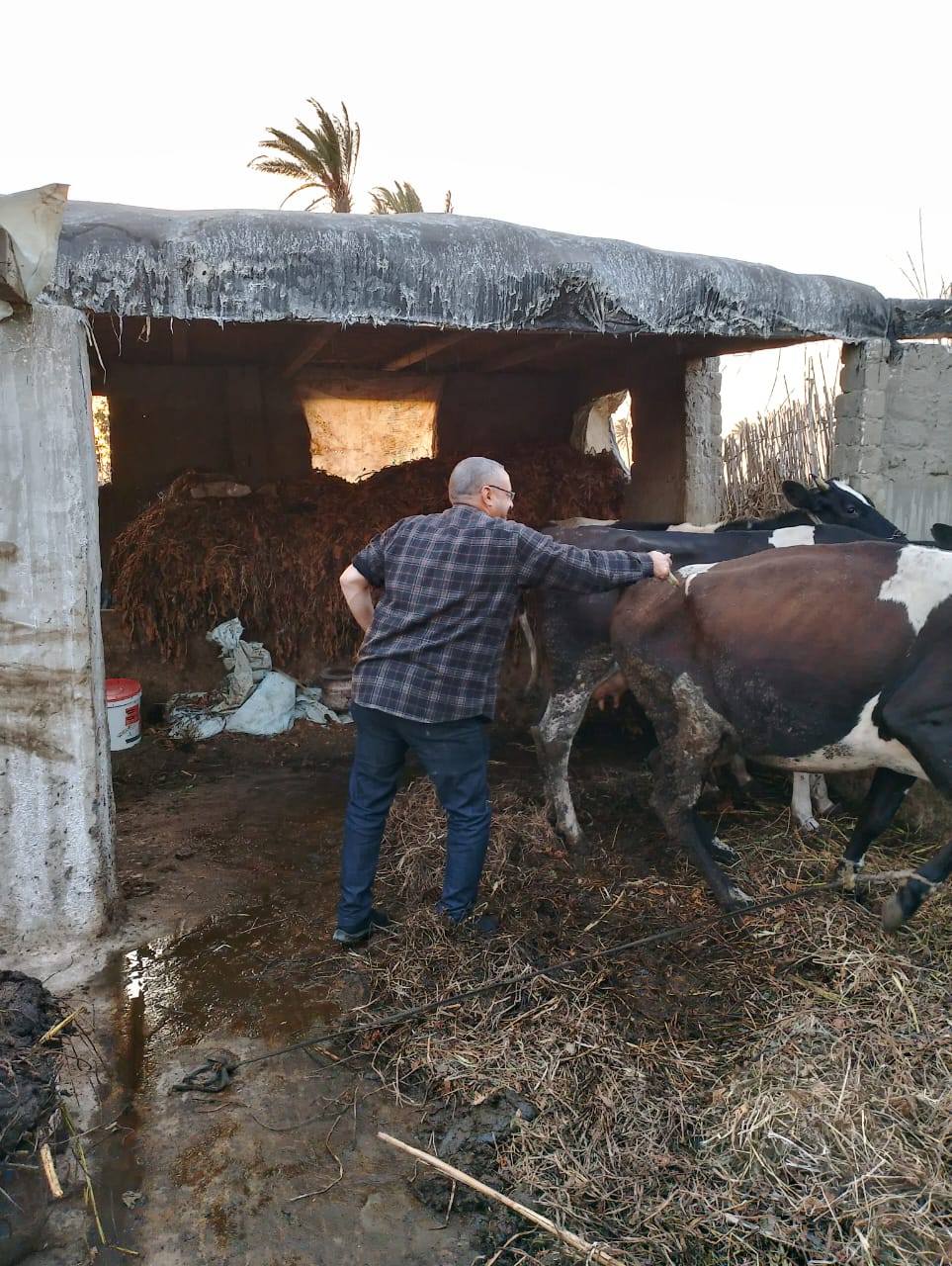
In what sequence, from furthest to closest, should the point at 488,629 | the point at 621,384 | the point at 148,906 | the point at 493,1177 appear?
the point at 621,384, the point at 148,906, the point at 488,629, the point at 493,1177

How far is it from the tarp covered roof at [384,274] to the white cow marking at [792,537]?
1273 mm

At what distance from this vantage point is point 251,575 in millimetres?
7711

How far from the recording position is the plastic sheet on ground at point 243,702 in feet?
24.5

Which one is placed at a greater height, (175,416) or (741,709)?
(175,416)

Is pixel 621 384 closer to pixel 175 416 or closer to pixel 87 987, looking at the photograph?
pixel 175 416

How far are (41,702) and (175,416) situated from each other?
5.61m

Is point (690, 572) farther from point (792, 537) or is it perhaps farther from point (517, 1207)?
point (517, 1207)

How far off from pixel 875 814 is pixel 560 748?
65.7 inches

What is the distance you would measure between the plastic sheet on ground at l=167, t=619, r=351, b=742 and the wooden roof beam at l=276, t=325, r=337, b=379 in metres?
2.19

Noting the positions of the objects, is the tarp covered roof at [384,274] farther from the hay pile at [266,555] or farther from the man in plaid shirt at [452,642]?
the hay pile at [266,555]

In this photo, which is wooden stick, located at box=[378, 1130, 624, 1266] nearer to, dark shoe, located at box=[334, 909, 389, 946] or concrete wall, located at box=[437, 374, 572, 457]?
dark shoe, located at box=[334, 909, 389, 946]

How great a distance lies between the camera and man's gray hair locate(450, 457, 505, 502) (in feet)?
12.5

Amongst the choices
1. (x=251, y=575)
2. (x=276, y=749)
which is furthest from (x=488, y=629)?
(x=251, y=575)

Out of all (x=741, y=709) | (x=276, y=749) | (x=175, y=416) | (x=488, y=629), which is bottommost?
(x=276, y=749)
